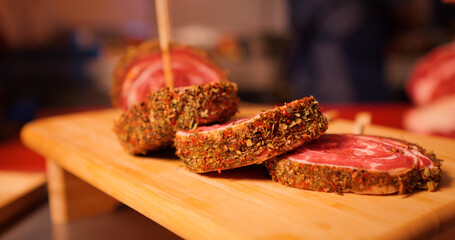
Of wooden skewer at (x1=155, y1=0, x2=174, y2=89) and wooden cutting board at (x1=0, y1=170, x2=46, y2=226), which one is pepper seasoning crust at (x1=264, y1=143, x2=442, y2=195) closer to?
wooden skewer at (x1=155, y1=0, x2=174, y2=89)

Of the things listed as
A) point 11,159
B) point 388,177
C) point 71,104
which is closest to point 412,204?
point 388,177

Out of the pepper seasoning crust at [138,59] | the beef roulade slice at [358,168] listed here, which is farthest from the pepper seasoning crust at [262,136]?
the pepper seasoning crust at [138,59]

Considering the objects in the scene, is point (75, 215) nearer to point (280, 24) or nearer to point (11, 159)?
point (11, 159)

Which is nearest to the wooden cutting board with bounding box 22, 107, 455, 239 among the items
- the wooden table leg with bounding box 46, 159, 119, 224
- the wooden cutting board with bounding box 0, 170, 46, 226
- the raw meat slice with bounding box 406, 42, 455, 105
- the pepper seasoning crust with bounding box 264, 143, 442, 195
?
the pepper seasoning crust with bounding box 264, 143, 442, 195

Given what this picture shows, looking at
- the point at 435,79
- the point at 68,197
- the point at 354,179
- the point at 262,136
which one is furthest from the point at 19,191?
the point at 435,79

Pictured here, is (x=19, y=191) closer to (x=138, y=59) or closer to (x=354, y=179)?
(x=138, y=59)

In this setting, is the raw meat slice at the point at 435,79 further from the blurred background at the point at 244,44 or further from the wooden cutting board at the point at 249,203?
the wooden cutting board at the point at 249,203
